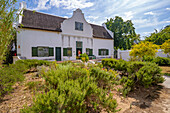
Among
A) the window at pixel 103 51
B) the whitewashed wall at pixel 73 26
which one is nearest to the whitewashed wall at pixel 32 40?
the whitewashed wall at pixel 73 26

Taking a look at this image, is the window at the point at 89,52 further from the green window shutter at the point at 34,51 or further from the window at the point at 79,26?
the green window shutter at the point at 34,51

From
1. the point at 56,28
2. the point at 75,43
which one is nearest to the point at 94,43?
the point at 75,43

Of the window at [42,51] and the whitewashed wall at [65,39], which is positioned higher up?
the whitewashed wall at [65,39]

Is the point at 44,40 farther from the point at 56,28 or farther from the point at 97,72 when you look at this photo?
the point at 97,72

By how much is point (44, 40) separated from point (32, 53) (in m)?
2.48

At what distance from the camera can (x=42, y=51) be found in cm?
1402

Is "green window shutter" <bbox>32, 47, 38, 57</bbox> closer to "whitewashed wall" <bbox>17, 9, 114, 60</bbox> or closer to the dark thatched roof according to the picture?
"whitewashed wall" <bbox>17, 9, 114, 60</bbox>

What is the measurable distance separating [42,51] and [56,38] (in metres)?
2.93

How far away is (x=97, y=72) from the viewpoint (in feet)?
13.9

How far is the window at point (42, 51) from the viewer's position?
1332 cm

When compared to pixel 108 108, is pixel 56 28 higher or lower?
higher

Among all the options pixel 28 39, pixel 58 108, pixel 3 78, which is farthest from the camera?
pixel 28 39

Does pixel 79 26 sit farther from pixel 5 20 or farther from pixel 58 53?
pixel 5 20

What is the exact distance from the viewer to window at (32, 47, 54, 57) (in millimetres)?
13324
